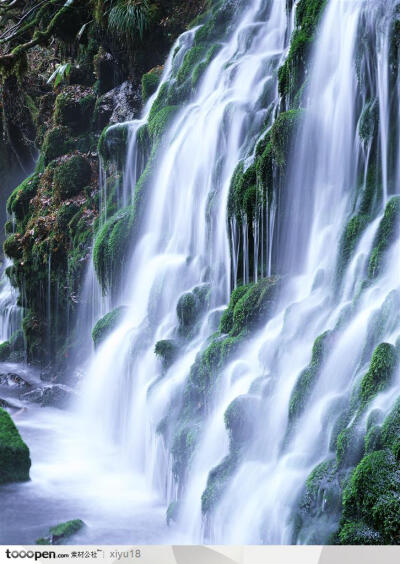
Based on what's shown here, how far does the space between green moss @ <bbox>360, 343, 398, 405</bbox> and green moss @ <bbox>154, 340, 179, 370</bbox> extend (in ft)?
6.55

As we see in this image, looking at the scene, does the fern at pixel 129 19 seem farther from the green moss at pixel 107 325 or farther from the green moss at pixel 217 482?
the green moss at pixel 217 482

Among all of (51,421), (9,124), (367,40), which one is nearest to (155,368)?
(51,421)

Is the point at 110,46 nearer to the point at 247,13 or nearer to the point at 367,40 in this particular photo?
the point at 247,13

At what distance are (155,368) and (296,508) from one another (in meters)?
2.13

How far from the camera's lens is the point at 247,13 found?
6516 millimetres

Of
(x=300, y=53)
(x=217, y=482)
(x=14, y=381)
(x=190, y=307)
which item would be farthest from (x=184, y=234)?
(x=217, y=482)

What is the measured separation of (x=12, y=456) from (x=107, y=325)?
1.86 metres

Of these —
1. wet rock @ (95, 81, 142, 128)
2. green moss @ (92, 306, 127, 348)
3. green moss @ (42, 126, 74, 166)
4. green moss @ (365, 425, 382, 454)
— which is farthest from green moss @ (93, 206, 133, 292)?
green moss @ (365, 425, 382, 454)

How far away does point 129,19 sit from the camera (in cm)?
711

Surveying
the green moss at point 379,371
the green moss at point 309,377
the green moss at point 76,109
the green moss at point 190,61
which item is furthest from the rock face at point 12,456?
the green moss at point 76,109

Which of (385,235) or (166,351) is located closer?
(385,235)

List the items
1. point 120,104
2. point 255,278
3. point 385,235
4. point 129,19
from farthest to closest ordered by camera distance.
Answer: point 120,104, point 129,19, point 255,278, point 385,235

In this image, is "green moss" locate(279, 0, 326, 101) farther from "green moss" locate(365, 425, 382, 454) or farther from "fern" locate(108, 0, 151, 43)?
"green moss" locate(365, 425, 382, 454)

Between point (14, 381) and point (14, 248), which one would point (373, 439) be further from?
point (14, 248)
